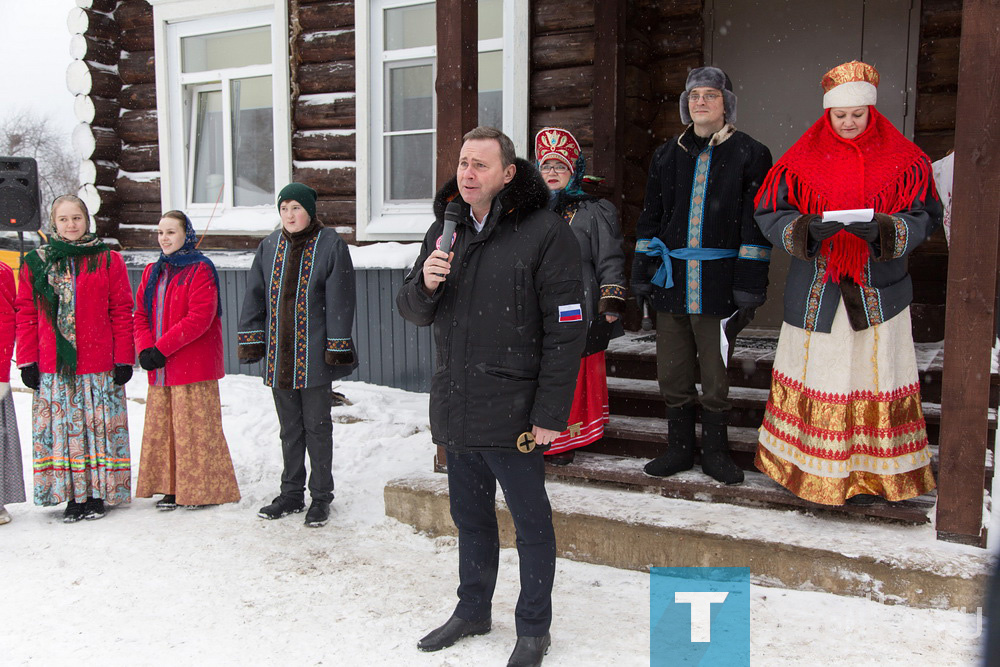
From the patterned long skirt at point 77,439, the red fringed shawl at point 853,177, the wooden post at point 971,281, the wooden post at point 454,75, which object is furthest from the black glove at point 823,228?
the patterned long skirt at point 77,439

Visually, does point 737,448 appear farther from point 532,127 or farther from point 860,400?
point 532,127

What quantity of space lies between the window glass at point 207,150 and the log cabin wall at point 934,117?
5.99 meters

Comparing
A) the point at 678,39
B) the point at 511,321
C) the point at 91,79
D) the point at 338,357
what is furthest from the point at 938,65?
the point at 91,79

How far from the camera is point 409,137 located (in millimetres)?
6797

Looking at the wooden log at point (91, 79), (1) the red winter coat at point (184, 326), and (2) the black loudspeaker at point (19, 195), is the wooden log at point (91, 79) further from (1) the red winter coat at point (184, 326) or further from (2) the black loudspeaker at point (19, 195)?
(1) the red winter coat at point (184, 326)

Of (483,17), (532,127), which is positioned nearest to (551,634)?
(532,127)

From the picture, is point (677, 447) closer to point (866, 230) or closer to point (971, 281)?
point (866, 230)

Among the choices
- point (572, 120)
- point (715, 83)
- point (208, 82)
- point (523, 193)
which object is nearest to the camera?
point (523, 193)

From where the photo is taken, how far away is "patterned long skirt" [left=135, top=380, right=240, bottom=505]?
4.31 m

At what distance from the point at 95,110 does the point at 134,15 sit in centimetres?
100

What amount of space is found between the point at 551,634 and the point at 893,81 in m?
4.31

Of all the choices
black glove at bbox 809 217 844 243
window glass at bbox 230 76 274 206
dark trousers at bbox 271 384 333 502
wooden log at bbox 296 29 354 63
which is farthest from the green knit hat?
window glass at bbox 230 76 274 206

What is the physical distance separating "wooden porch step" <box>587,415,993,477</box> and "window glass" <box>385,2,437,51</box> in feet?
12.5

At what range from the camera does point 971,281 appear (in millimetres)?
3111
